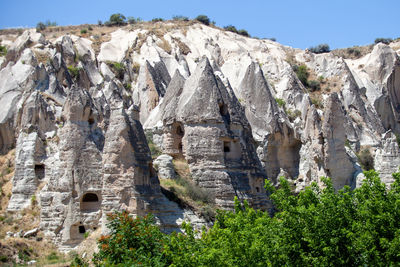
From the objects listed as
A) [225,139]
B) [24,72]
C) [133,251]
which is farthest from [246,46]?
[133,251]

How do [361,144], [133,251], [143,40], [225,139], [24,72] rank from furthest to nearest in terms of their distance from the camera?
[143,40]
[361,144]
[24,72]
[225,139]
[133,251]

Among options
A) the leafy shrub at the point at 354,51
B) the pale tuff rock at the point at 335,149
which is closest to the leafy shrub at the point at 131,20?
the leafy shrub at the point at 354,51

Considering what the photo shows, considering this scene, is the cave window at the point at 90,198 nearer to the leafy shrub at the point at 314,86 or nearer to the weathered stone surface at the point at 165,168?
the weathered stone surface at the point at 165,168

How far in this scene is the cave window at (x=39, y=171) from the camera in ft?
94.0

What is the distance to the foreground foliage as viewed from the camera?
39.9ft

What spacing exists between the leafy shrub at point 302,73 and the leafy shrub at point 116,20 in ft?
80.8

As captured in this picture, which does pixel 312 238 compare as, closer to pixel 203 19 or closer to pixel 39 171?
pixel 39 171

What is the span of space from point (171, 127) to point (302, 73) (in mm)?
34254

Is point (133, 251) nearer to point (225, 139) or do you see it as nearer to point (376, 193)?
point (376, 193)

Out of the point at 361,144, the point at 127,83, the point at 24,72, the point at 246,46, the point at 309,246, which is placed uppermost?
the point at 246,46

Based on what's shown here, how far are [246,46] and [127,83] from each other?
1746 centimetres

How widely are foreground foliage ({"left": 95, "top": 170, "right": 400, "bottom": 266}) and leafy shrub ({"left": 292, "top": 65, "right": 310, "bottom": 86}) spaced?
42407 millimetres

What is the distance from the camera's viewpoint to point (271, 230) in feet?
43.8

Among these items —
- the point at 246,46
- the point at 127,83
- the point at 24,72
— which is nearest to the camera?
the point at 24,72
